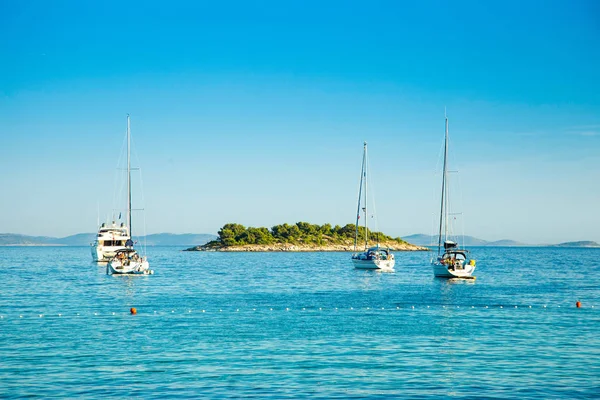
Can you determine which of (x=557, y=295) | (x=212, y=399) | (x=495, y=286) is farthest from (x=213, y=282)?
(x=212, y=399)

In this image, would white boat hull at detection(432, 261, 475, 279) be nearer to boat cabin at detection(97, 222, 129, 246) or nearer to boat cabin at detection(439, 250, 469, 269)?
boat cabin at detection(439, 250, 469, 269)

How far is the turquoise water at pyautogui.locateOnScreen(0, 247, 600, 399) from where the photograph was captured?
2578 centimetres

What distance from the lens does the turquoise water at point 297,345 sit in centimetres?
2578

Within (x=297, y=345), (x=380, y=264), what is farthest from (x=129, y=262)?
(x=297, y=345)

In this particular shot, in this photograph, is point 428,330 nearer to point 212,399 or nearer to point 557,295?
point 212,399

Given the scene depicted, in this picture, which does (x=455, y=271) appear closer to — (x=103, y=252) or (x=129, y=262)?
(x=129, y=262)

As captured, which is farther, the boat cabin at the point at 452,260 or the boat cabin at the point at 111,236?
the boat cabin at the point at 111,236

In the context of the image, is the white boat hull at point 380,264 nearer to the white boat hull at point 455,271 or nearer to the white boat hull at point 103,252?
the white boat hull at point 455,271

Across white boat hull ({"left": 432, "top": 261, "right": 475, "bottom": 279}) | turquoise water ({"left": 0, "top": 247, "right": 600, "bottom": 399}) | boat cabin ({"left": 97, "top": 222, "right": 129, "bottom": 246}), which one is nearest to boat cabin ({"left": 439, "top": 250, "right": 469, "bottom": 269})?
white boat hull ({"left": 432, "top": 261, "right": 475, "bottom": 279})

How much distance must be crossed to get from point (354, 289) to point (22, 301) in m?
33.3

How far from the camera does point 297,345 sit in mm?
34688

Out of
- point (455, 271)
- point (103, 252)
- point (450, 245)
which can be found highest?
point (450, 245)

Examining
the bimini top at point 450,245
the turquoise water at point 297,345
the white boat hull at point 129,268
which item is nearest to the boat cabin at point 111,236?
the white boat hull at point 129,268

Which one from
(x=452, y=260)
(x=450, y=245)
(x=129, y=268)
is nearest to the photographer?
(x=452, y=260)
